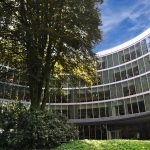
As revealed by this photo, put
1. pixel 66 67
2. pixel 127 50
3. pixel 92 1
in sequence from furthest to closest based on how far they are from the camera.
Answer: pixel 127 50
pixel 66 67
pixel 92 1

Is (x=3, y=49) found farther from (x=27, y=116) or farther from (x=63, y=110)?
(x=63, y=110)

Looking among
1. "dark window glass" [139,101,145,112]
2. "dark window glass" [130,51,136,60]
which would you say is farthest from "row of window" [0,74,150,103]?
"dark window glass" [130,51,136,60]

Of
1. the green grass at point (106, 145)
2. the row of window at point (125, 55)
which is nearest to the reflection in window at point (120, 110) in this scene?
the row of window at point (125, 55)

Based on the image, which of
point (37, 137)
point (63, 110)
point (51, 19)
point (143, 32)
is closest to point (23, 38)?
point (51, 19)

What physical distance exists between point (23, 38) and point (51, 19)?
2046 mm

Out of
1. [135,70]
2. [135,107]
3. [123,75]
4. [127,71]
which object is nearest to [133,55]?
[135,70]

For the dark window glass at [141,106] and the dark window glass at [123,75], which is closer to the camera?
the dark window glass at [141,106]

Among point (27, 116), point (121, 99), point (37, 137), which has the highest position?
point (121, 99)

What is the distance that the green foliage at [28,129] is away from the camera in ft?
43.2

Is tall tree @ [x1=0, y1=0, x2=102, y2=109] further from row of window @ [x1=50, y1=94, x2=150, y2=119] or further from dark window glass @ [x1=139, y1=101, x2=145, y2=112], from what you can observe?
row of window @ [x1=50, y1=94, x2=150, y2=119]

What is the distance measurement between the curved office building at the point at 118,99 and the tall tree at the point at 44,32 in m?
23.7

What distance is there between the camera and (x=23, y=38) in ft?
55.3

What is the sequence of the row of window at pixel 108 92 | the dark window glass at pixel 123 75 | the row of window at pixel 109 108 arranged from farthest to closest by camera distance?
the dark window glass at pixel 123 75 → the row of window at pixel 108 92 → the row of window at pixel 109 108

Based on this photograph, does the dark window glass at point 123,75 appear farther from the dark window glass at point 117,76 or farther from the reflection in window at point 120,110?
the reflection in window at point 120,110
